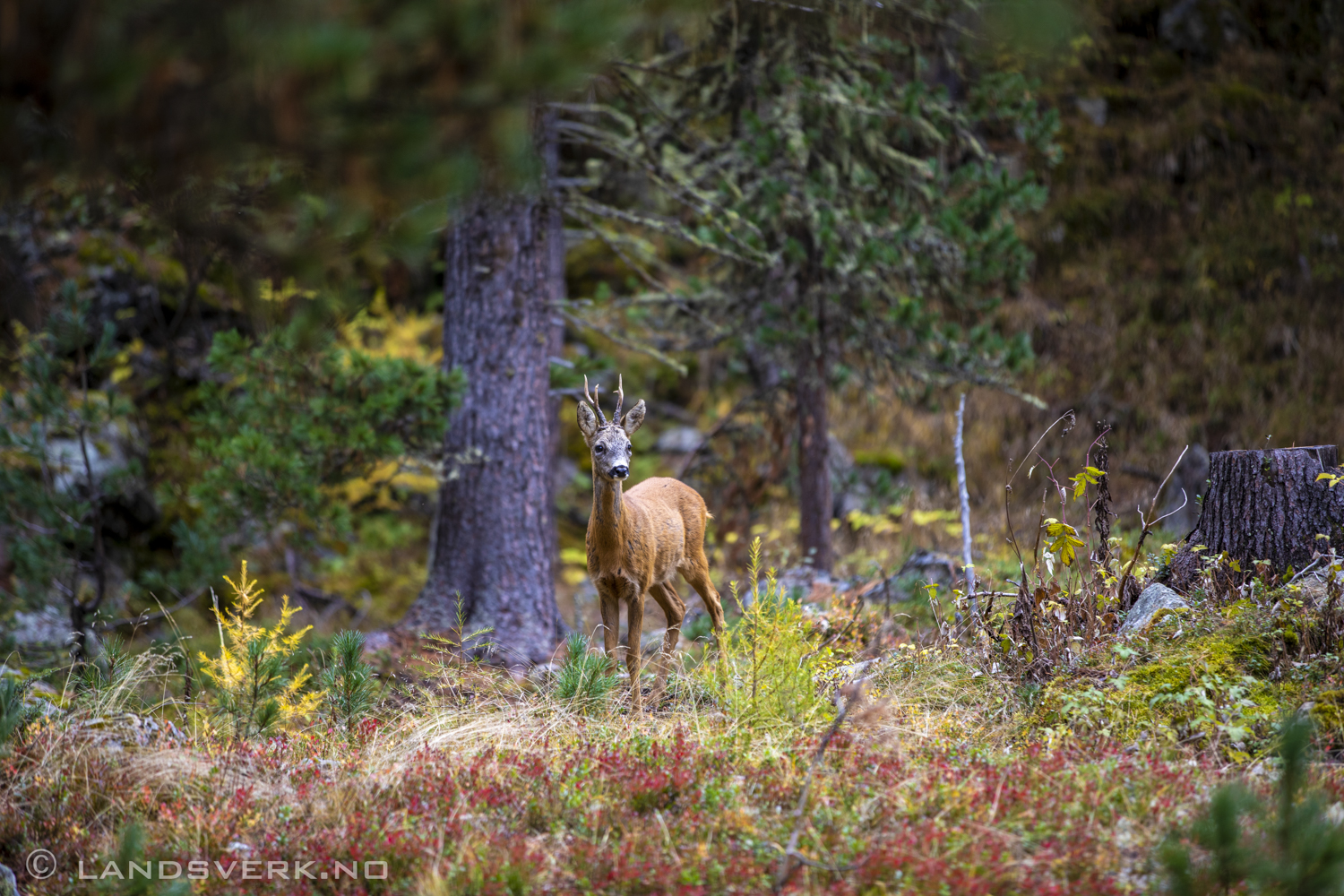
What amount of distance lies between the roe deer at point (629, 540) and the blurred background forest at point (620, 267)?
1337 millimetres

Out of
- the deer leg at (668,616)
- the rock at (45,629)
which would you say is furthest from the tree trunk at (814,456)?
the rock at (45,629)

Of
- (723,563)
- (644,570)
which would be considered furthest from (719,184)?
(644,570)

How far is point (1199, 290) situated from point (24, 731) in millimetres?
14576

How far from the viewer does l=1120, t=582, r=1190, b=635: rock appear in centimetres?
480

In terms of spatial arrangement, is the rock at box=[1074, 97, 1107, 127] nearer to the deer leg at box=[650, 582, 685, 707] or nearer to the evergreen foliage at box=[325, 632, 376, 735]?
the deer leg at box=[650, 582, 685, 707]

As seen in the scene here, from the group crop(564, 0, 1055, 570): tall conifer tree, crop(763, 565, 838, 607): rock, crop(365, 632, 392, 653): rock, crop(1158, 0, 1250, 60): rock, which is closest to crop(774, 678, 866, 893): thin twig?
crop(763, 565, 838, 607): rock

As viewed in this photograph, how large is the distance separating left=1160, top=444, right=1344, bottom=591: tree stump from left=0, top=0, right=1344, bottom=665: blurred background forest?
101 inches

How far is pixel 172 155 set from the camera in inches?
103

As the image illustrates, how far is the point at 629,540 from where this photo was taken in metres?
5.23

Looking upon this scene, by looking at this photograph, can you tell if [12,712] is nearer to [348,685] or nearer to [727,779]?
[348,685]

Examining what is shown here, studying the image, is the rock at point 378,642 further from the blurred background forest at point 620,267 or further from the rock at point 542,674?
the rock at point 542,674

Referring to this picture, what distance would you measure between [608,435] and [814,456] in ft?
15.4

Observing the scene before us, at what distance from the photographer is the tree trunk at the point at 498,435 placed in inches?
294

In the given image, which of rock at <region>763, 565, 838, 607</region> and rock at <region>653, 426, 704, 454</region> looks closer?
rock at <region>763, 565, 838, 607</region>
